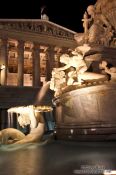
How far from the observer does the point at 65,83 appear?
12320 mm

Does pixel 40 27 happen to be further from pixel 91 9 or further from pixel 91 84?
pixel 91 84

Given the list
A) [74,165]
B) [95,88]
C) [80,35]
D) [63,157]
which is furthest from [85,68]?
[74,165]

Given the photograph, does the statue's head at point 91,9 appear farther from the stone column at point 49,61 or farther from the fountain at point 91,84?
the stone column at point 49,61

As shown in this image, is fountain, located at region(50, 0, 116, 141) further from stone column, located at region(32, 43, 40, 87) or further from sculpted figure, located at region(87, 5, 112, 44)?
stone column, located at region(32, 43, 40, 87)

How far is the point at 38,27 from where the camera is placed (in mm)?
54750

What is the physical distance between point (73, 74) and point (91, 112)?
5.43 ft

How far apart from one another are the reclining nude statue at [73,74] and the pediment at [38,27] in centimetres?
3900

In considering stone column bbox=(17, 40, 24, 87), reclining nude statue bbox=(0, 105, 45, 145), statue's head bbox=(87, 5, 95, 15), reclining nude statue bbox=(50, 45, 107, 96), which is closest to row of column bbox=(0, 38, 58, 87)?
stone column bbox=(17, 40, 24, 87)

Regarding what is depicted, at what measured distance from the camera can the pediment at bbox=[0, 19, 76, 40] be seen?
5085 cm

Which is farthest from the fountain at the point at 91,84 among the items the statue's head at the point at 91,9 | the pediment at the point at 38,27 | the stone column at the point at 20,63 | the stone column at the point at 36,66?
the pediment at the point at 38,27

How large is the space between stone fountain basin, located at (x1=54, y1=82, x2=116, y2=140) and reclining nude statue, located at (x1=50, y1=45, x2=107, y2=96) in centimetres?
45

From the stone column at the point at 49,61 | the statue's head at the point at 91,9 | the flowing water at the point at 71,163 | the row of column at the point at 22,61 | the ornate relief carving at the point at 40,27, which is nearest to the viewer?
the flowing water at the point at 71,163

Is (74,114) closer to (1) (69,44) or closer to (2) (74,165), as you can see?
(2) (74,165)

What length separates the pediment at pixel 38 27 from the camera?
50850 mm
